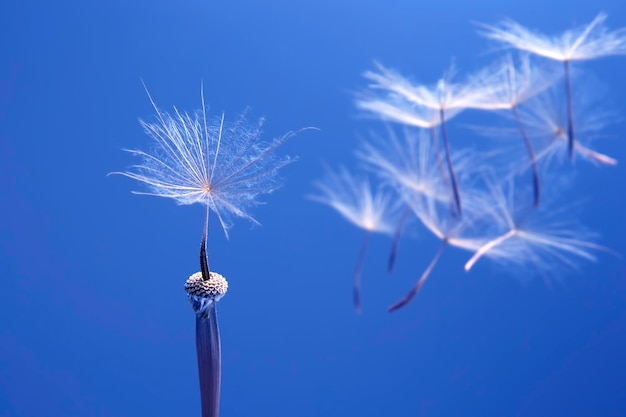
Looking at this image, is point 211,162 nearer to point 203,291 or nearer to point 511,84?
point 203,291

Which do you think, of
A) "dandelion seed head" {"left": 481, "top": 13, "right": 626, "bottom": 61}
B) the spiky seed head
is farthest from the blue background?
the spiky seed head

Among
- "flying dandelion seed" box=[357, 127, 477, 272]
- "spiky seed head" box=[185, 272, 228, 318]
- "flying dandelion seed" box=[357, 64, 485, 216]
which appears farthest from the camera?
"flying dandelion seed" box=[357, 127, 477, 272]

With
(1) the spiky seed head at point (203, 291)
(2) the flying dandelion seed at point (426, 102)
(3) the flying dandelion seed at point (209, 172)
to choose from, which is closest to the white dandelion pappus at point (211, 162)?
(3) the flying dandelion seed at point (209, 172)

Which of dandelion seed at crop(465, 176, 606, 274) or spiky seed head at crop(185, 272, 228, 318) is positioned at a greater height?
dandelion seed at crop(465, 176, 606, 274)

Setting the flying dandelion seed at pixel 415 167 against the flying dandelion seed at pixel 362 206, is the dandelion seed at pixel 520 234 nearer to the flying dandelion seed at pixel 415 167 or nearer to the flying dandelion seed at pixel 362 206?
the flying dandelion seed at pixel 415 167

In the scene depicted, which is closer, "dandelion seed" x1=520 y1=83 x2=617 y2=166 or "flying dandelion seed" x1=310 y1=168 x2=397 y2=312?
"dandelion seed" x1=520 y1=83 x2=617 y2=166

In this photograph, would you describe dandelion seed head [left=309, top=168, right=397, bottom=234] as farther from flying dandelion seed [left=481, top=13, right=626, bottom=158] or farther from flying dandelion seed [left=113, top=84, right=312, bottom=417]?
flying dandelion seed [left=481, top=13, right=626, bottom=158]

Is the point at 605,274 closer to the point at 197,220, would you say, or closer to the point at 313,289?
the point at 313,289
